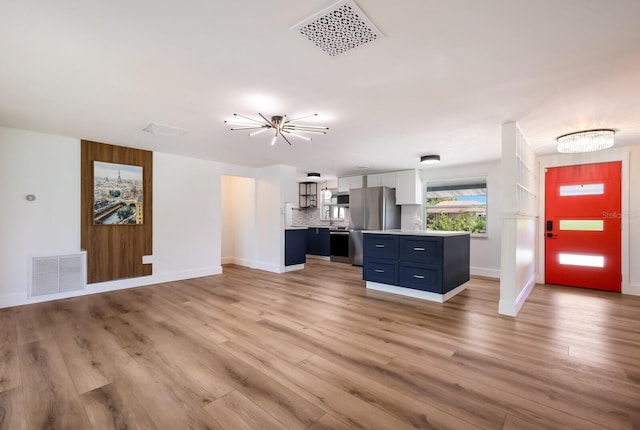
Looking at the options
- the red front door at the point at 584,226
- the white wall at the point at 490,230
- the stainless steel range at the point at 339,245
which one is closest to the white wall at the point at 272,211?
the stainless steel range at the point at 339,245

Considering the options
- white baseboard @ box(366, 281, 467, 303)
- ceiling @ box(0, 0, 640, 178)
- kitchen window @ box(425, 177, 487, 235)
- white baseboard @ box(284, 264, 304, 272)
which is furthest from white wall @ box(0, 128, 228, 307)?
kitchen window @ box(425, 177, 487, 235)

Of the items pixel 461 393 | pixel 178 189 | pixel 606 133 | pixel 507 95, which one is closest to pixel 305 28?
pixel 507 95

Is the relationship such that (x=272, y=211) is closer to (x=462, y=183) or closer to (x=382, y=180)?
(x=382, y=180)

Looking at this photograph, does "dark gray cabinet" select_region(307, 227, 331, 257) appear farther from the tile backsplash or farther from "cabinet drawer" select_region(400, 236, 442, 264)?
"cabinet drawer" select_region(400, 236, 442, 264)

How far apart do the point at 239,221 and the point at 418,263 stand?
457 cm

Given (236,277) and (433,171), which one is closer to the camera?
(236,277)

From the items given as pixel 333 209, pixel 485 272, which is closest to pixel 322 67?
pixel 485 272

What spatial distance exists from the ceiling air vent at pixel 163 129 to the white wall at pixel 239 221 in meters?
2.85

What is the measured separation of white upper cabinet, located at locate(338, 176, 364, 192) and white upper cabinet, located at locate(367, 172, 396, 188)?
0.27 m

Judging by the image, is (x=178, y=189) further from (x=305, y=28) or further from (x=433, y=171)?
(x=433, y=171)

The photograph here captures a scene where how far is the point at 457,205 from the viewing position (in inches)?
246

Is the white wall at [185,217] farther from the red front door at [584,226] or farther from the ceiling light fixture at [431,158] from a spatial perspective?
the red front door at [584,226]

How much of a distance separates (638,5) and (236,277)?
569 centimetres

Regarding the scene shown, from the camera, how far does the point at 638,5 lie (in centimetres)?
151
